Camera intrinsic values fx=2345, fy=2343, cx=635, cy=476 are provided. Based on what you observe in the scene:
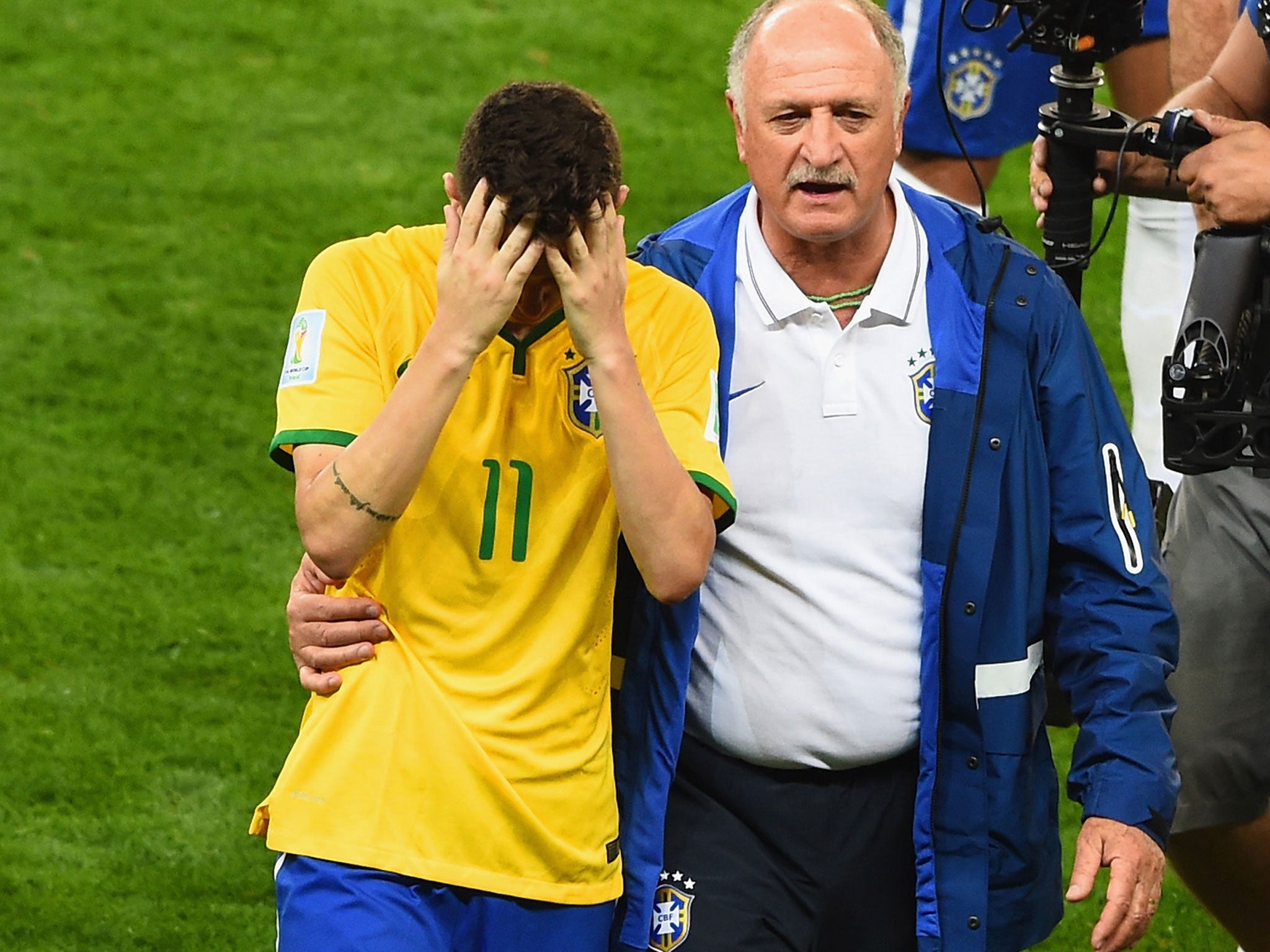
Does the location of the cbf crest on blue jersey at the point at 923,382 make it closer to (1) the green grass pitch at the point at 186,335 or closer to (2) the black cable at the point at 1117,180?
(2) the black cable at the point at 1117,180

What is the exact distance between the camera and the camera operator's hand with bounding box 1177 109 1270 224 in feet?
12.4

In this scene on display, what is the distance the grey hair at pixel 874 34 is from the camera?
3561mm

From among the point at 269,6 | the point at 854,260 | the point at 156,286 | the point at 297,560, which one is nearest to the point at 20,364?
the point at 156,286

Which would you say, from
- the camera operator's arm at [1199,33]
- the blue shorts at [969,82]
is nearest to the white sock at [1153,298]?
the blue shorts at [969,82]

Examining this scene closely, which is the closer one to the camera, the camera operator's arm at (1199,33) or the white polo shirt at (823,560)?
the white polo shirt at (823,560)

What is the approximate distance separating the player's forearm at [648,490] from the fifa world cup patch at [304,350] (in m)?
0.38

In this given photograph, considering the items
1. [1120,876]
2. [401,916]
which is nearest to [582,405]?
[401,916]

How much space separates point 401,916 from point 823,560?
0.86 metres

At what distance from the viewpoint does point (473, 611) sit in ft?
10.2

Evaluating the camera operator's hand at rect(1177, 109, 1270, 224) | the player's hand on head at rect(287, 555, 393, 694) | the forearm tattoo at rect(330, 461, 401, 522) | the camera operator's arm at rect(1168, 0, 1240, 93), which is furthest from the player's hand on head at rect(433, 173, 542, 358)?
the camera operator's arm at rect(1168, 0, 1240, 93)

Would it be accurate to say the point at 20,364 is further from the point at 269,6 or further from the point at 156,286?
the point at 269,6

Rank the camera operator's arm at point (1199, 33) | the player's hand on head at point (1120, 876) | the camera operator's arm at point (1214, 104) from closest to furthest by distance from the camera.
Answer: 1. the player's hand on head at point (1120, 876)
2. the camera operator's arm at point (1214, 104)
3. the camera operator's arm at point (1199, 33)

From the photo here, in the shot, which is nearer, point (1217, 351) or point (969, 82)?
point (1217, 351)

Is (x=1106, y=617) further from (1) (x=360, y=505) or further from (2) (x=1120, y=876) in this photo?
(1) (x=360, y=505)
